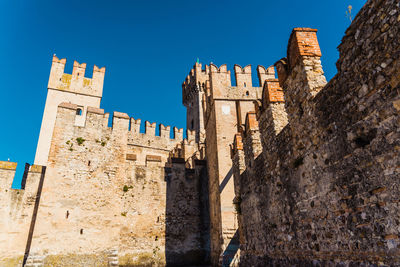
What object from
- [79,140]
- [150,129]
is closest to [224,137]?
[79,140]

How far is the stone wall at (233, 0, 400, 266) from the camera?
2820 millimetres

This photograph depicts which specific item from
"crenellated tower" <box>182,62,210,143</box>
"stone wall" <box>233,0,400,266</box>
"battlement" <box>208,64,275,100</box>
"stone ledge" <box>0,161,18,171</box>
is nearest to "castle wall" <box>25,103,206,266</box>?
"stone ledge" <box>0,161,18,171</box>

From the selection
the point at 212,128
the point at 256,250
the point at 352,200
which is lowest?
the point at 256,250

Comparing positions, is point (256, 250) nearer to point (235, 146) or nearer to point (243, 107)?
point (235, 146)

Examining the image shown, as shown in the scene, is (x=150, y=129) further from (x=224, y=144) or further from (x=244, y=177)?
(x=244, y=177)

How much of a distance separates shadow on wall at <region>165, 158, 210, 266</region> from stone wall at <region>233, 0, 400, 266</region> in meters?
7.97

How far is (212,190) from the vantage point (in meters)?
13.3

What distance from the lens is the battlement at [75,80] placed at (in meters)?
22.9

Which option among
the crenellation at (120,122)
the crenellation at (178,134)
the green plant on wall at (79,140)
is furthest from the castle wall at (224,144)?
the crenellation at (178,134)

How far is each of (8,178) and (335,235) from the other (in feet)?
41.6

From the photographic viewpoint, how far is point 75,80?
927 inches

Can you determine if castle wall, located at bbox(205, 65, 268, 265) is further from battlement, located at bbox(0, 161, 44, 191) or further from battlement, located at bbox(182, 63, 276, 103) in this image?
battlement, located at bbox(0, 161, 44, 191)

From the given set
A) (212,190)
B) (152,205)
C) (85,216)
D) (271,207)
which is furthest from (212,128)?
(271,207)

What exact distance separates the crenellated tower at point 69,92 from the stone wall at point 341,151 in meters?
20.1
